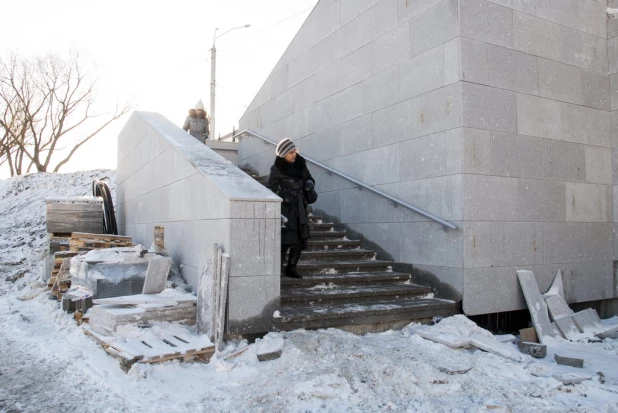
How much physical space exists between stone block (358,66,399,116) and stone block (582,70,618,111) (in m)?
2.75

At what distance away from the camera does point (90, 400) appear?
3338 millimetres

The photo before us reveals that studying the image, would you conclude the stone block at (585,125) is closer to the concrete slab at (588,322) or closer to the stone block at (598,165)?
the stone block at (598,165)

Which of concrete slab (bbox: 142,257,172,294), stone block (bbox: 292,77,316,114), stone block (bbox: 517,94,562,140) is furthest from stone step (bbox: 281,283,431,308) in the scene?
stone block (bbox: 292,77,316,114)

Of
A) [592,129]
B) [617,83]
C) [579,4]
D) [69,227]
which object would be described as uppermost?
[579,4]

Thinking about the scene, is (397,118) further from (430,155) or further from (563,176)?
(563,176)

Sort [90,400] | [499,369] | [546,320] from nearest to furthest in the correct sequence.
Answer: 1. [90,400]
2. [499,369]
3. [546,320]

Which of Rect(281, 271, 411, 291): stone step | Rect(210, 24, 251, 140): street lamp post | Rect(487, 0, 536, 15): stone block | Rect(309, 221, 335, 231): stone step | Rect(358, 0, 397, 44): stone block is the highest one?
Rect(210, 24, 251, 140): street lamp post

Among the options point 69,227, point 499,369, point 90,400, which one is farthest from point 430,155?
point 69,227

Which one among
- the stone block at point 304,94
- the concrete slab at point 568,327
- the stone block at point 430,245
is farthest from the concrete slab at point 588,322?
the stone block at point 304,94

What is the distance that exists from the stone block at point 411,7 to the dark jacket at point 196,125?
577 centimetres

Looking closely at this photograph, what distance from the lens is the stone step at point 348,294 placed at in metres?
5.26

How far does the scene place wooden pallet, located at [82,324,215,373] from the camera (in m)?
3.79

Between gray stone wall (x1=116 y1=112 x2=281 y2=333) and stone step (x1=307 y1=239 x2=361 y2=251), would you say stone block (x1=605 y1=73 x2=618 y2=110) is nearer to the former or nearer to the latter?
stone step (x1=307 y1=239 x2=361 y2=251)

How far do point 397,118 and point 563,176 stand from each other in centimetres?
241
